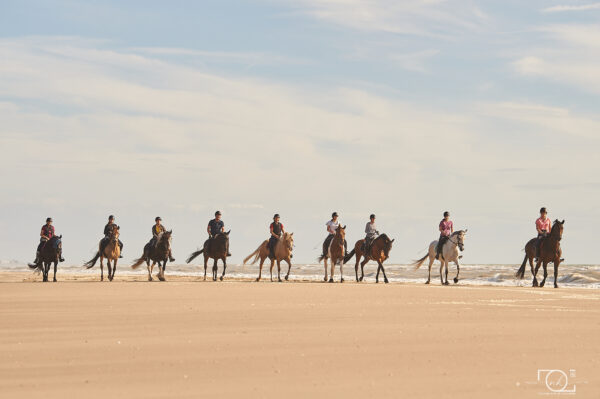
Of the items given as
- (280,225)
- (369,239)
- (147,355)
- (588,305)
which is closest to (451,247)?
(369,239)

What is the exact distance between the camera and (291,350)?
29.6 ft

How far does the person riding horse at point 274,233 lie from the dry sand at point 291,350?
16.7 meters

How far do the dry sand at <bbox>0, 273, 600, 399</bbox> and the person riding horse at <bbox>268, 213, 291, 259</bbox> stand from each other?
16.7 m

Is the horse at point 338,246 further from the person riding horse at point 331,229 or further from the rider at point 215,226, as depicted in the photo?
the rider at point 215,226

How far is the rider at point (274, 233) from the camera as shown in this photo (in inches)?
1253

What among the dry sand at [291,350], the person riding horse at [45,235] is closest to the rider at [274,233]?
the person riding horse at [45,235]

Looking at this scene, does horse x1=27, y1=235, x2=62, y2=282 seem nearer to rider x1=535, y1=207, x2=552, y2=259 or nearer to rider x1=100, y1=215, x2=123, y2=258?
rider x1=100, y1=215, x2=123, y2=258

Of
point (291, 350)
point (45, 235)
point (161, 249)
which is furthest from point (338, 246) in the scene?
point (291, 350)

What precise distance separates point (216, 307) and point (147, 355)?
6188 mm

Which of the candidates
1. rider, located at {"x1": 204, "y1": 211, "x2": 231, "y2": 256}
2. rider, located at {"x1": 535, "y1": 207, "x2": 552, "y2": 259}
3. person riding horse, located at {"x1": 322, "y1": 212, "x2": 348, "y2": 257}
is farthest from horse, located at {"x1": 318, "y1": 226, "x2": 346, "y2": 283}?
rider, located at {"x1": 535, "y1": 207, "x2": 552, "y2": 259}

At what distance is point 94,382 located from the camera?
7191 millimetres

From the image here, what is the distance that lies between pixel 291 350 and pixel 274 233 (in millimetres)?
22863

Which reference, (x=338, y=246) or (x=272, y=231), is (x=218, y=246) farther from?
(x=338, y=246)

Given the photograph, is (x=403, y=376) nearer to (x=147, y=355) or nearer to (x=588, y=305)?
(x=147, y=355)
